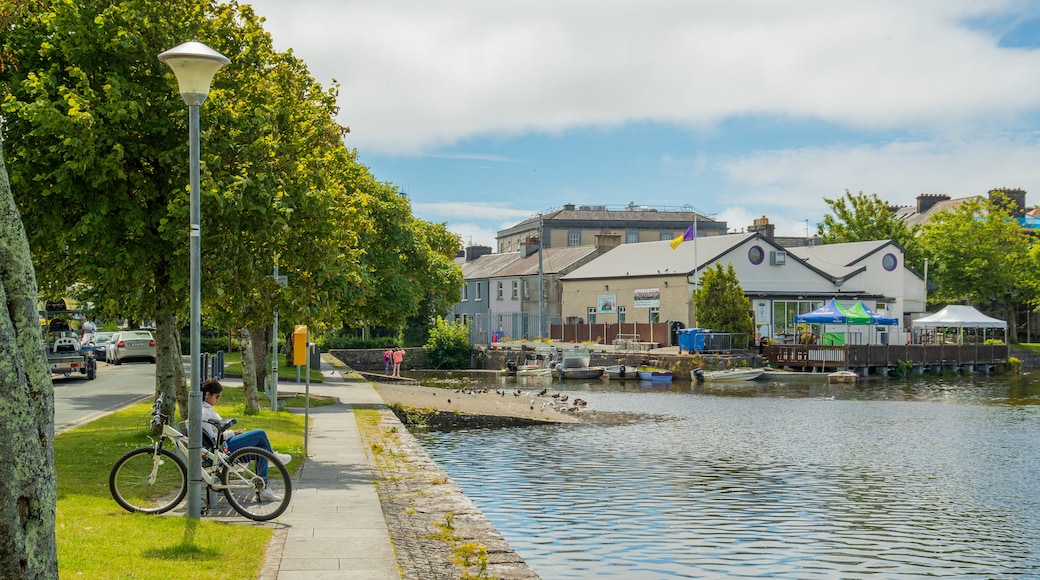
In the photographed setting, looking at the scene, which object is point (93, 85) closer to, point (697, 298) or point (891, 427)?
point (891, 427)

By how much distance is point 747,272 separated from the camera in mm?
66188

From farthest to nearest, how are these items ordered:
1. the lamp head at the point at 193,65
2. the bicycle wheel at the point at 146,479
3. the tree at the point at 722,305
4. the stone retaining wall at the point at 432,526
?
the tree at the point at 722,305 < the bicycle wheel at the point at 146,479 < the stone retaining wall at the point at 432,526 < the lamp head at the point at 193,65

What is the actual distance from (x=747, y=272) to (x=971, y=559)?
53268 mm

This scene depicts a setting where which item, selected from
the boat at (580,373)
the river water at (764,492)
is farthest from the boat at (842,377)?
the river water at (764,492)

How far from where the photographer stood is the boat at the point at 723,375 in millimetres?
52625

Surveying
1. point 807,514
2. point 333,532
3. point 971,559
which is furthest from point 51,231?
point 971,559

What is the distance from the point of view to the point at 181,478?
1206 centimetres

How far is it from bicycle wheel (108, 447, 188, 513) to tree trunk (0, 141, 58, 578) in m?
6.18

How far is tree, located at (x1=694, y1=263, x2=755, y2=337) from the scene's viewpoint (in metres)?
58.3

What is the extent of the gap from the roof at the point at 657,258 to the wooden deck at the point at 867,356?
8034 millimetres

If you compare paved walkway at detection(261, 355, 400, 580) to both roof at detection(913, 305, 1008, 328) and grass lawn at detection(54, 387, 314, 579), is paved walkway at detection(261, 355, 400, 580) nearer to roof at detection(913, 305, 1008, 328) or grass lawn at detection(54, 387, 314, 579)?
grass lawn at detection(54, 387, 314, 579)

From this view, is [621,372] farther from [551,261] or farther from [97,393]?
[97,393]

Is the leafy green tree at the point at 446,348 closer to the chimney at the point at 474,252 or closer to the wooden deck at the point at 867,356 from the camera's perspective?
the wooden deck at the point at 867,356

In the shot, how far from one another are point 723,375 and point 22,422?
49.2 metres
